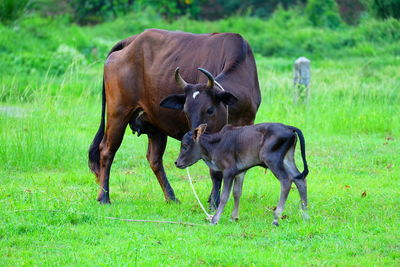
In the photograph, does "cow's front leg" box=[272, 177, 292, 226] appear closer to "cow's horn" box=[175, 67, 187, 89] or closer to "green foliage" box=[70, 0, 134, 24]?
"cow's horn" box=[175, 67, 187, 89]

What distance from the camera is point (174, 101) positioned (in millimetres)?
7973

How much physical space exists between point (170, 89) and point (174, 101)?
0.54m

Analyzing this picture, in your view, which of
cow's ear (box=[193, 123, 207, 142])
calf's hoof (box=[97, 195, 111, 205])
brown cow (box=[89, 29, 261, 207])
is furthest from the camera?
calf's hoof (box=[97, 195, 111, 205])

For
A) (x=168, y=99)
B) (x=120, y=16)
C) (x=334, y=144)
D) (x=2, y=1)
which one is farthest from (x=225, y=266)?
(x=120, y=16)

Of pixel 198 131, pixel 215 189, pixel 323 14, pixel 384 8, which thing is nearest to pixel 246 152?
pixel 198 131

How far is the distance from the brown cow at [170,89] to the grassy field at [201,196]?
608 millimetres

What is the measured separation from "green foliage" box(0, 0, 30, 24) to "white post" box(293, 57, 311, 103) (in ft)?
33.4

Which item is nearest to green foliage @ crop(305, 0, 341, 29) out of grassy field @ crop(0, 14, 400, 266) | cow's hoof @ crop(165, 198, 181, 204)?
grassy field @ crop(0, 14, 400, 266)

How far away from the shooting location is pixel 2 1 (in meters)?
21.3

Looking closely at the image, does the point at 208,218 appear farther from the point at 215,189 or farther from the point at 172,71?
the point at 172,71

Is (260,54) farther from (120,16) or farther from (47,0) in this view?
(47,0)

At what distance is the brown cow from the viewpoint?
7.77 metres

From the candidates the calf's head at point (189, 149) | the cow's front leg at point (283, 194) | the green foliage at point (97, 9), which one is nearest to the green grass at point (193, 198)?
the cow's front leg at point (283, 194)

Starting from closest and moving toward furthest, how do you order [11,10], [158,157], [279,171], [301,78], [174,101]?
[279,171] → [174,101] → [158,157] → [301,78] → [11,10]
